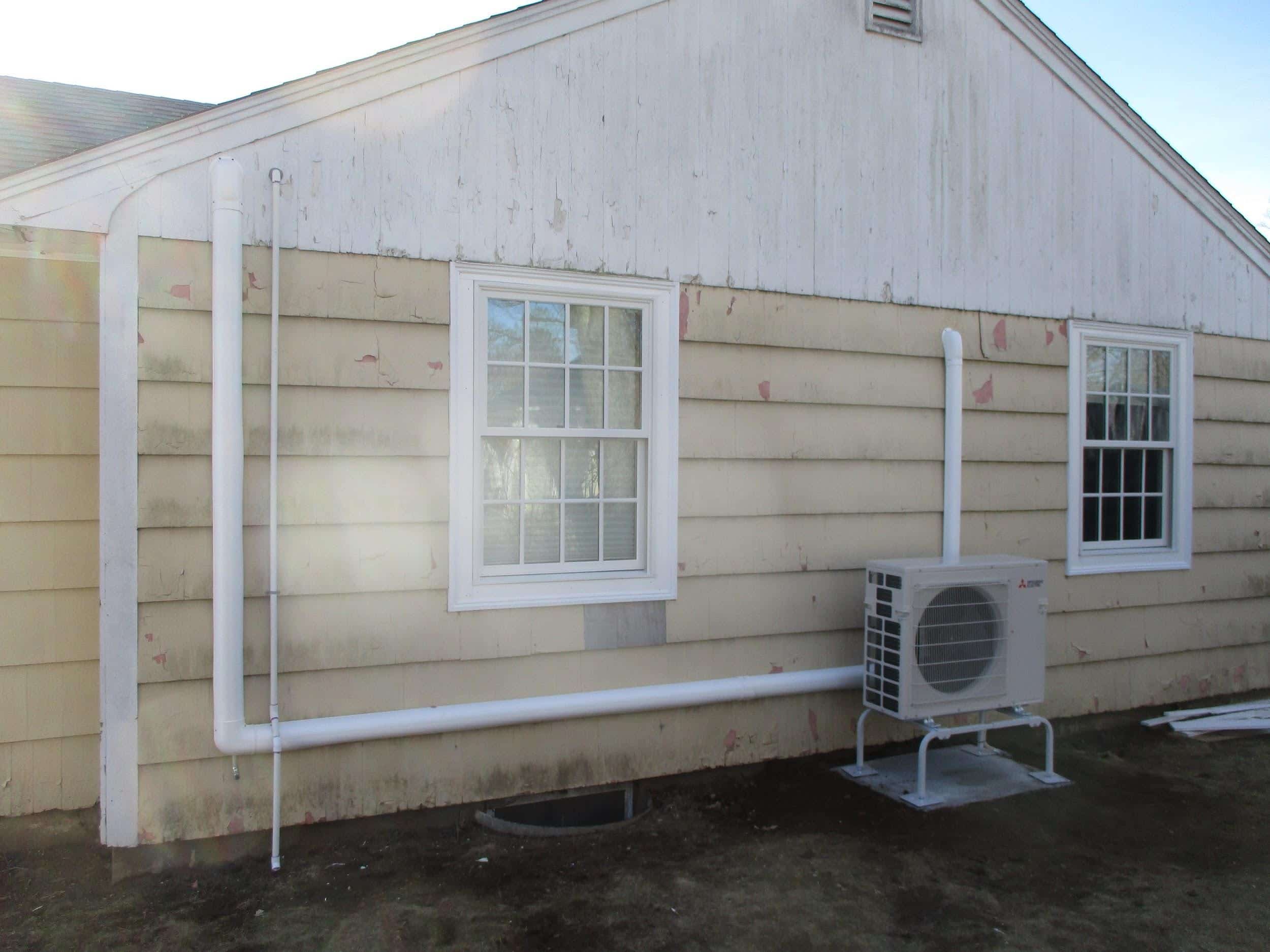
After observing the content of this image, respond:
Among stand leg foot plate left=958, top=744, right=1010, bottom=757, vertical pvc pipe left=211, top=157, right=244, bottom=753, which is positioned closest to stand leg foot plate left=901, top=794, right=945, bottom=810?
stand leg foot plate left=958, top=744, right=1010, bottom=757

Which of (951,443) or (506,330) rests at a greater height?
(506,330)

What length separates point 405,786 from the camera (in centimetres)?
418

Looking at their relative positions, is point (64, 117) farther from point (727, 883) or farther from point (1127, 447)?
point (1127, 447)

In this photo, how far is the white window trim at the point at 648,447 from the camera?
4215mm

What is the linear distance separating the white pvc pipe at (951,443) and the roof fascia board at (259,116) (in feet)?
8.32

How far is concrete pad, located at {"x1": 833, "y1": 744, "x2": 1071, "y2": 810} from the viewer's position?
4656 mm

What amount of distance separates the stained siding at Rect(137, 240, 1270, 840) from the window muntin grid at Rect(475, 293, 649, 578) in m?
0.22

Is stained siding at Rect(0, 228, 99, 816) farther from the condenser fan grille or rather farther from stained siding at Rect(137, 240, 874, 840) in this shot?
the condenser fan grille

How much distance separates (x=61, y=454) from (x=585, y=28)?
10.0 feet

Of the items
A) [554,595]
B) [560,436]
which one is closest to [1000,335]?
[560,436]

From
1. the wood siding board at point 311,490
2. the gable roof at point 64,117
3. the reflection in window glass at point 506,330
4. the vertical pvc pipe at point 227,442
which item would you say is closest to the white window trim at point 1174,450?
the reflection in window glass at point 506,330

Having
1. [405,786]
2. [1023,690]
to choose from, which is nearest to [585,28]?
[405,786]

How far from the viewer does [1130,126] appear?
5.98 m

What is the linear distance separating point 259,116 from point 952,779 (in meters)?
4.45
